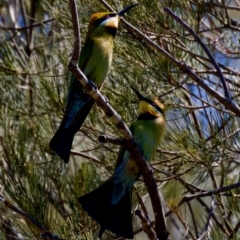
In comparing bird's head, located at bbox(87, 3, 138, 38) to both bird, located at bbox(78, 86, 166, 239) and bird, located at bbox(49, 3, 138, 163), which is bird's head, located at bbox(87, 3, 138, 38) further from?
bird, located at bbox(78, 86, 166, 239)

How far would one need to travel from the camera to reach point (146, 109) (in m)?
2.32

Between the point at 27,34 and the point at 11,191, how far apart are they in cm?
156

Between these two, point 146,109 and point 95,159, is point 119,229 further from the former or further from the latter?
point 95,159

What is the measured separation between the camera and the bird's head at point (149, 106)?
2311 millimetres

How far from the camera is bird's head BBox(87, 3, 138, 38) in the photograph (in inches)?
92.4

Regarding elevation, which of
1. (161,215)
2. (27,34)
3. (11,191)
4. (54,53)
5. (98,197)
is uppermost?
(27,34)

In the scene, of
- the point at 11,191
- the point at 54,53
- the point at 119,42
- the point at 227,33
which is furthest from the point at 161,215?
the point at 54,53

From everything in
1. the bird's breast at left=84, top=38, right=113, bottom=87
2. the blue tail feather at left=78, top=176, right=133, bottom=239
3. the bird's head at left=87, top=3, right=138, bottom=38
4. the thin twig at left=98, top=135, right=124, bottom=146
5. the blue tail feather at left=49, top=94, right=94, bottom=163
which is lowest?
the blue tail feather at left=78, top=176, right=133, bottom=239

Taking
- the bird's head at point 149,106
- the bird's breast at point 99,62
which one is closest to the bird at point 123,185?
the bird's head at point 149,106

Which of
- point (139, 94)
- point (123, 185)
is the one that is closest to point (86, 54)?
point (139, 94)

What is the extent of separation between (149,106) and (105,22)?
11.6 inches

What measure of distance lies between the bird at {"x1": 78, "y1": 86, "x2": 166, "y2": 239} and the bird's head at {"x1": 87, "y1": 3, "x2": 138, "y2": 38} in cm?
21

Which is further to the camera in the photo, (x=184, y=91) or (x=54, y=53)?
(x=54, y=53)

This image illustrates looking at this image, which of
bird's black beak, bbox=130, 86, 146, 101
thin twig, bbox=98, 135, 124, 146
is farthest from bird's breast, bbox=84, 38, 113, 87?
thin twig, bbox=98, 135, 124, 146
